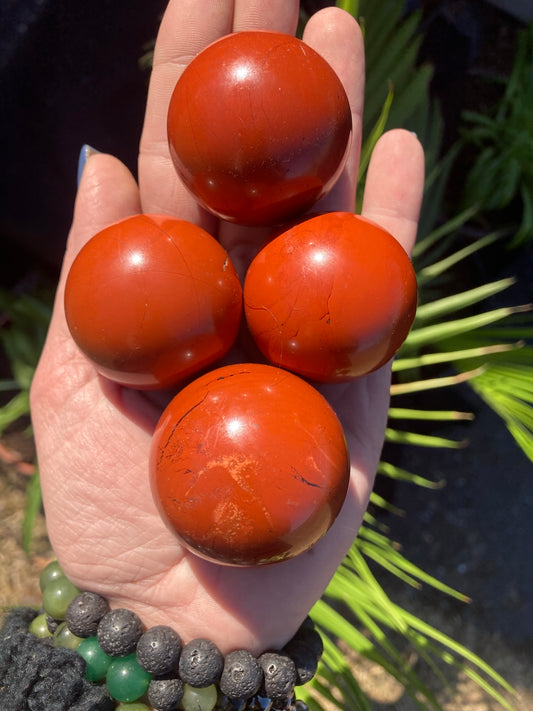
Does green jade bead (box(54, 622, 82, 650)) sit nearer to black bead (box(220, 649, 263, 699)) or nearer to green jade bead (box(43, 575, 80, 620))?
green jade bead (box(43, 575, 80, 620))

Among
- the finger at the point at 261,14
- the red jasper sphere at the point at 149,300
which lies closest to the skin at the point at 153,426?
the finger at the point at 261,14

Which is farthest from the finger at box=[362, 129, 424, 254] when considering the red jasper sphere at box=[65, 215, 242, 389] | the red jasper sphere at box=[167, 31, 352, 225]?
the red jasper sphere at box=[65, 215, 242, 389]

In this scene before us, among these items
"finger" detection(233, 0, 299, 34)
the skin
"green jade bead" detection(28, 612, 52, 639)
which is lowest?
"green jade bead" detection(28, 612, 52, 639)

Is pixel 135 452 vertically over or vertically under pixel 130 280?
under

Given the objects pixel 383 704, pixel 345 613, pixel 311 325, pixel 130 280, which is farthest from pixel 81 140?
pixel 383 704

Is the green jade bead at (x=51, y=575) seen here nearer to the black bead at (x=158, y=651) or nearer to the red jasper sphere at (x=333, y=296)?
the black bead at (x=158, y=651)

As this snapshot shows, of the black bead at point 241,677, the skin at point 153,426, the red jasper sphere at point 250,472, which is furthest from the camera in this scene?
the skin at point 153,426

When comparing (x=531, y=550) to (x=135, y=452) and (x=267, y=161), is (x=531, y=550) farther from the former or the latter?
(x=267, y=161)
